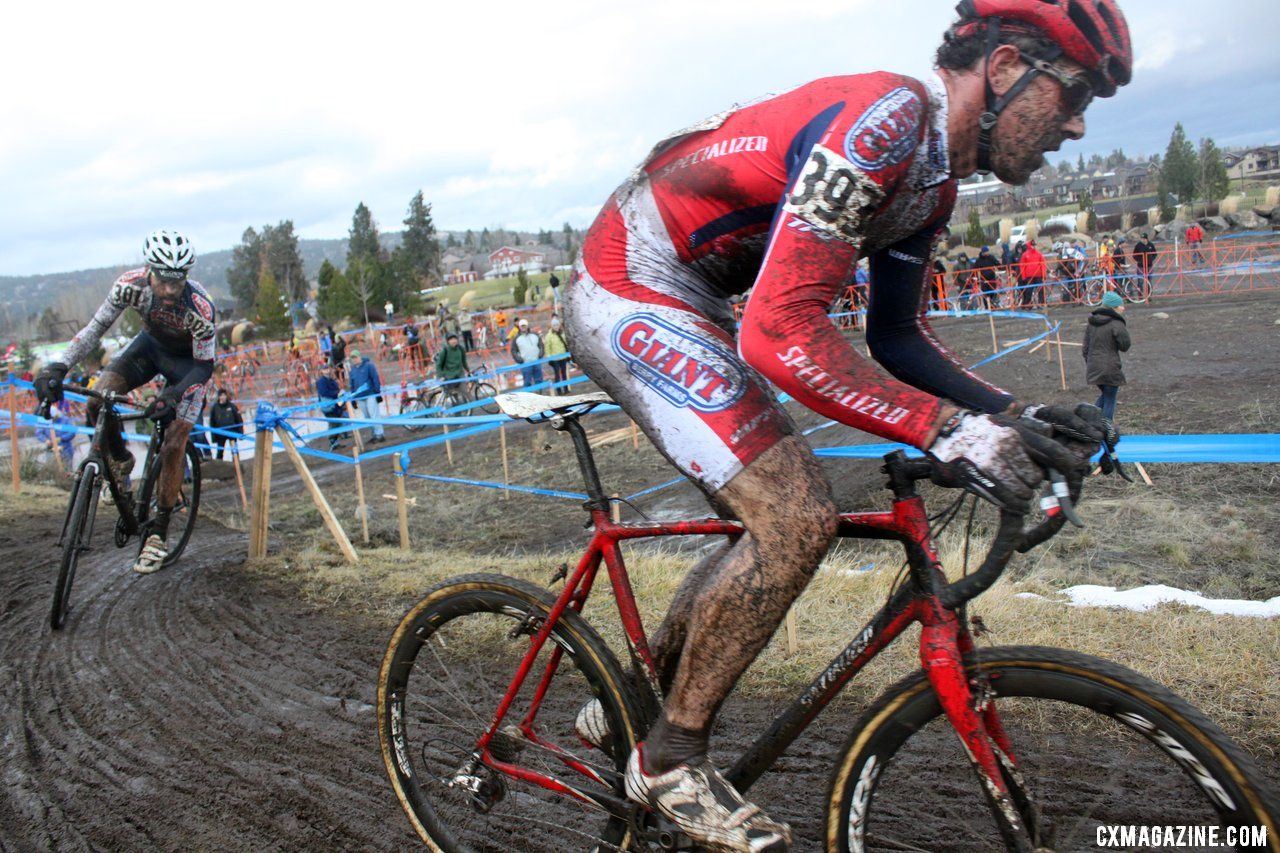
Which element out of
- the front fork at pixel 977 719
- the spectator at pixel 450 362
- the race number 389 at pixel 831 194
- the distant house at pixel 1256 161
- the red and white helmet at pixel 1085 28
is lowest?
the front fork at pixel 977 719

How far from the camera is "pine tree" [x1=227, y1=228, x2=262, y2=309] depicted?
88438 millimetres

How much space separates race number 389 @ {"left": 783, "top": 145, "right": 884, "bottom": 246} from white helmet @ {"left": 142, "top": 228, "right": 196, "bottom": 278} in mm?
5795

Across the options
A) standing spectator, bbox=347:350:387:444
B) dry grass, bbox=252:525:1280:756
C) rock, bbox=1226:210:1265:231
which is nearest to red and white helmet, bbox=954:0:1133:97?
dry grass, bbox=252:525:1280:756

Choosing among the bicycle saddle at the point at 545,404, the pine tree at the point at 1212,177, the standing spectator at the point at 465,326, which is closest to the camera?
the bicycle saddle at the point at 545,404

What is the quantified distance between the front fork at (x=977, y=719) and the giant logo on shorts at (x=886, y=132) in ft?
3.71

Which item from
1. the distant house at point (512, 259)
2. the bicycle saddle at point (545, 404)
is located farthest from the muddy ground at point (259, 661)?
the distant house at point (512, 259)

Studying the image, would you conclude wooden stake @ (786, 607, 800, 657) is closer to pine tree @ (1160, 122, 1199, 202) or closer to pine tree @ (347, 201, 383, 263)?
pine tree @ (1160, 122, 1199, 202)

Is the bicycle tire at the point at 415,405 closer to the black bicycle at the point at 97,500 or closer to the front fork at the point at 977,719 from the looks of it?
the black bicycle at the point at 97,500

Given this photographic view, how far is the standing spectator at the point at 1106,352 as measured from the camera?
36.1 feet

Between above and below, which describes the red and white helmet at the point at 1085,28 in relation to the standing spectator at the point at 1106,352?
above

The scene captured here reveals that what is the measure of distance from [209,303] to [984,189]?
111 metres

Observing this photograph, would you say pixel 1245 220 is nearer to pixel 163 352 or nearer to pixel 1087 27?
pixel 163 352

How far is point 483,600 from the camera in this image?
9.74 feet

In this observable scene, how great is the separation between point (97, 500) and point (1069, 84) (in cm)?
690
